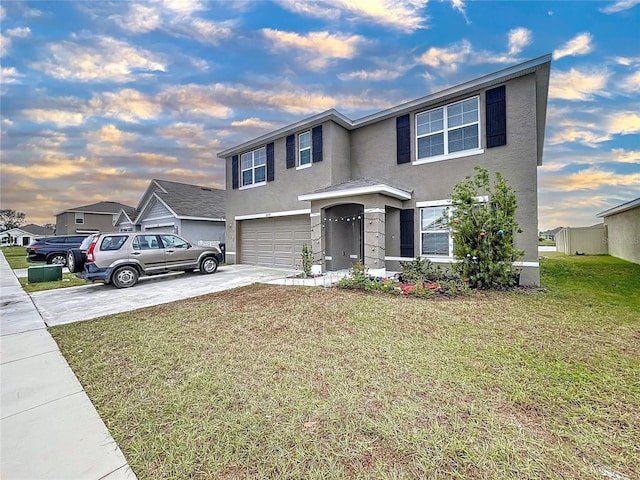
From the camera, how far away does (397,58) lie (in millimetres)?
11609

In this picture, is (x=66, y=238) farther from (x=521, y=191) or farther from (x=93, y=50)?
(x=521, y=191)

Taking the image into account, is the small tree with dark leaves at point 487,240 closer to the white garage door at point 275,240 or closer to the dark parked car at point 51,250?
the white garage door at point 275,240

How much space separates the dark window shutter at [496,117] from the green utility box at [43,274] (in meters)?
16.8

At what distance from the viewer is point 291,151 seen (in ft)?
42.2

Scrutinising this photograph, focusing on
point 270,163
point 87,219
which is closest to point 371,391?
point 270,163

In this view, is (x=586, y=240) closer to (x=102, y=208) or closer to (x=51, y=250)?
(x=51, y=250)

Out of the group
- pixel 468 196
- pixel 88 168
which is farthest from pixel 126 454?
pixel 88 168

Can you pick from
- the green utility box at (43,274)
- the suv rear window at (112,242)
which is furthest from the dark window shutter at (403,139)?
the green utility box at (43,274)

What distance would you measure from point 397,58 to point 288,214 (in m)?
7.88

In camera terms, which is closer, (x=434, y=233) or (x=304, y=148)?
(x=434, y=233)

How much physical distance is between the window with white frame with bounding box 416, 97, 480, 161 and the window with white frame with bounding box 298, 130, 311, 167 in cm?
447

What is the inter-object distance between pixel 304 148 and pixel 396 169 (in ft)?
13.7

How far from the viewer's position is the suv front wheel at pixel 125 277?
368 inches

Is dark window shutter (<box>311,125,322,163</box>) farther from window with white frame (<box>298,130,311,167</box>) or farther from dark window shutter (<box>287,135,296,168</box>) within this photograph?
dark window shutter (<box>287,135,296,168</box>)
